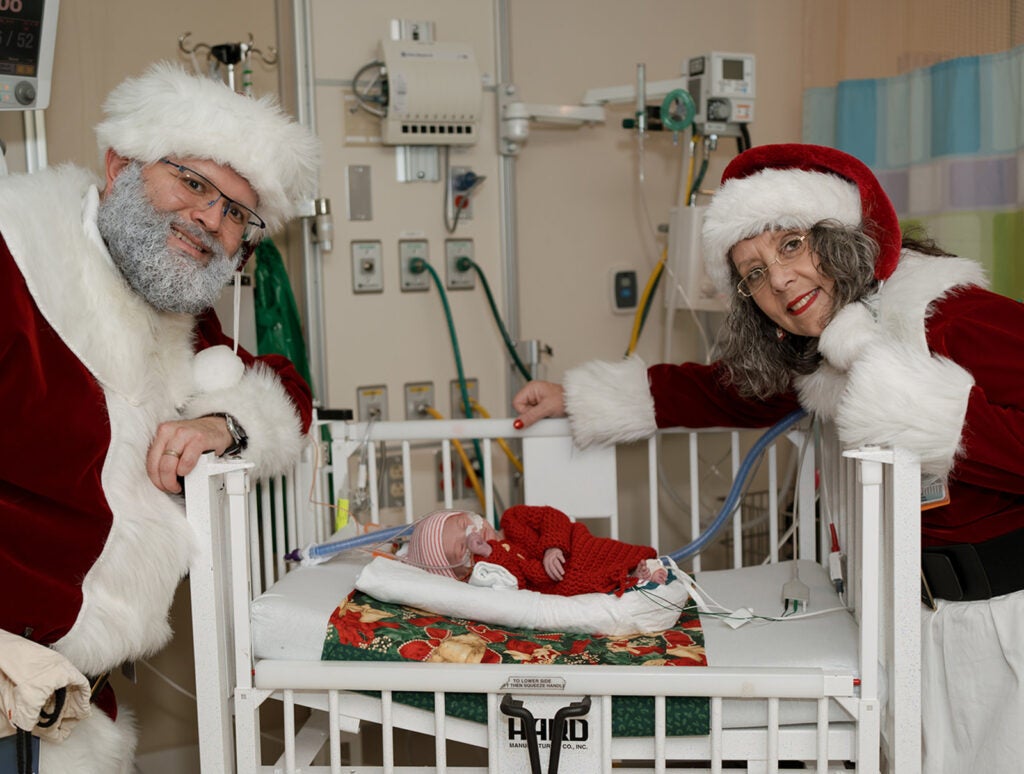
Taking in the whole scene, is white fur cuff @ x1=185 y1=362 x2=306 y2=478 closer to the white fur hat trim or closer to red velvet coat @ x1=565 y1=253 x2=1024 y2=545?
the white fur hat trim

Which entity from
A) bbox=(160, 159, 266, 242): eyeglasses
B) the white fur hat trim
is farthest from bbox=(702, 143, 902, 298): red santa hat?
bbox=(160, 159, 266, 242): eyeglasses

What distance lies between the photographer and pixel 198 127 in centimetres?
Answer: 177

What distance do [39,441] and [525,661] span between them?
0.83 metres

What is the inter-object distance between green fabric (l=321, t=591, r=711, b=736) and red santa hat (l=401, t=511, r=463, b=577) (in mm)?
228

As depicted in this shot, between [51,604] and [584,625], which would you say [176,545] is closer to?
[51,604]

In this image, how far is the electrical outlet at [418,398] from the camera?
2.89 metres

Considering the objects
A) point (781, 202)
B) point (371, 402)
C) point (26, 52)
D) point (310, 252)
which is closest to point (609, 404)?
point (781, 202)

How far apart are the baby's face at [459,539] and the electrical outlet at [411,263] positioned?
979 millimetres

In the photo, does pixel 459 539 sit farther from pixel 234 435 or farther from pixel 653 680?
pixel 653 680

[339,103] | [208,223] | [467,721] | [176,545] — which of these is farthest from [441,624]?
[339,103]

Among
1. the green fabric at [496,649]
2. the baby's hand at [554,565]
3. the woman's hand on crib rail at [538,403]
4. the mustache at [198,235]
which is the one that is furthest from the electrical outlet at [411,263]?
the green fabric at [496,649]

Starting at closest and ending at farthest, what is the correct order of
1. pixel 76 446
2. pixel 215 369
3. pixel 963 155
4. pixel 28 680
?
1. pixel 28 680
2. pixel 76 446
3. pixel 215 369
4. pixel 963 155

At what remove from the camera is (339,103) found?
2750mm

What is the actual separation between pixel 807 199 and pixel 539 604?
2.71 ft
